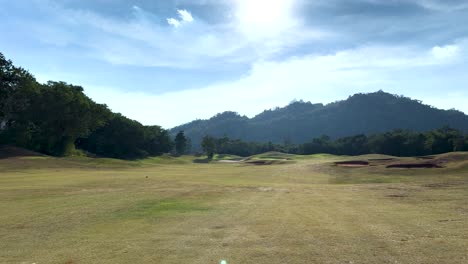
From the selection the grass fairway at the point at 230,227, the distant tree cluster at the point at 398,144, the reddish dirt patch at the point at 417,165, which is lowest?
the grass fairway at the point at 230,227

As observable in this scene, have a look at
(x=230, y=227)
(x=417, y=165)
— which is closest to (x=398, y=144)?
(x=417, y=165)

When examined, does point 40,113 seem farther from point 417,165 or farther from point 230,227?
point 230,227

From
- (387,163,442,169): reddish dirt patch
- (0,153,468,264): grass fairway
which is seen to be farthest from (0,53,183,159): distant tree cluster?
(387,163,442,169): reddish dirt patch

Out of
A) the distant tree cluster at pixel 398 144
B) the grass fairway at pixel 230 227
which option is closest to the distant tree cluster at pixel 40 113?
the grass fairway at pixel 230 227

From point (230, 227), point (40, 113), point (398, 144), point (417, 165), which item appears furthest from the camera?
point (398, 144)

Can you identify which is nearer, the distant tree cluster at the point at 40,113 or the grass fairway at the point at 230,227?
the grass fairway at the point at 230,227

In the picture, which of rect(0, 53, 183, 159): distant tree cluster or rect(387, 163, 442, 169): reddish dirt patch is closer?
rect(387, 163, 442, 169): reddish dirt patch

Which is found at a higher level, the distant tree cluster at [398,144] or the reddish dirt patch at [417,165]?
the distant tree cluster at [398,144]

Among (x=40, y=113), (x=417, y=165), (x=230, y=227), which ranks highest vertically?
(x=40, y=113)

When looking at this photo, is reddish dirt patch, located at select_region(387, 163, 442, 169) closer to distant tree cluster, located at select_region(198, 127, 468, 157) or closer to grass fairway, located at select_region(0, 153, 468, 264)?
grass fairway, located at select_region(0, 153, 468, 264)

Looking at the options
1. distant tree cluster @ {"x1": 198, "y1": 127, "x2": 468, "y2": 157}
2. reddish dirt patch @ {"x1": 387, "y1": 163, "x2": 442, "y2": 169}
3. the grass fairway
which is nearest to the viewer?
the grass fairway

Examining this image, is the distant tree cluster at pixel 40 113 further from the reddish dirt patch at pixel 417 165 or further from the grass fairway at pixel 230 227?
the reddish dirt patch at pixel 417 165

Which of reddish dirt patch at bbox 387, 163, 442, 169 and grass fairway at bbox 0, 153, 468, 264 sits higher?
reddish dirt patch at bbox 387, 163, 442, 169

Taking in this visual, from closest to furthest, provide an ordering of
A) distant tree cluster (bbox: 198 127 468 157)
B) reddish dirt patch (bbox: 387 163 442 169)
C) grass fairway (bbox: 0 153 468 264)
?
1. grass fairway (bbox: 0 153 468 264)
2. reddish dirt patch (bbox: 387 163 442 169)
3. distant tree cluster (bbox: 198 127 468 157)
